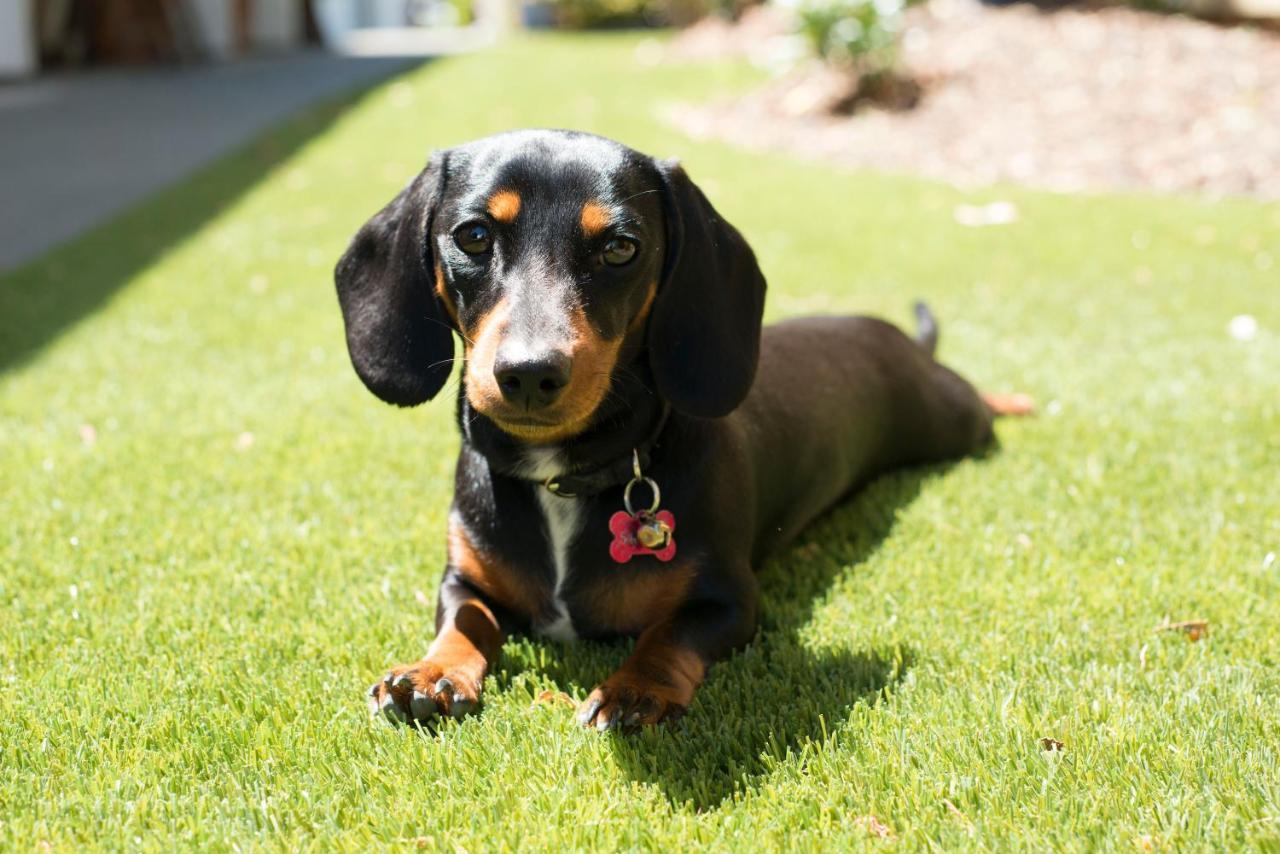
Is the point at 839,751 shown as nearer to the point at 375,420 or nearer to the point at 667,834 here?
the point at 667,834

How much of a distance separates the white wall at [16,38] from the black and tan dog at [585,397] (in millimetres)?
13303

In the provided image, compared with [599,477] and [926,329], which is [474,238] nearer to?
[599,477]

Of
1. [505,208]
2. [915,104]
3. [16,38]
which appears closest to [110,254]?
[505,208]

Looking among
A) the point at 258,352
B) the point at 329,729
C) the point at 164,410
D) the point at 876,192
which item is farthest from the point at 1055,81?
the point at 329,729

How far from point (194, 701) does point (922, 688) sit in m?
1.48

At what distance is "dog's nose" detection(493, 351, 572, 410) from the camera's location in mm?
2287

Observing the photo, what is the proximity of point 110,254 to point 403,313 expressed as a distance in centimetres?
508

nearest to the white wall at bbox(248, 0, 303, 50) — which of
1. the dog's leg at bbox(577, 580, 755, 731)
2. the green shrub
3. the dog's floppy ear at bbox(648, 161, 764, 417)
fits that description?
the green shrub

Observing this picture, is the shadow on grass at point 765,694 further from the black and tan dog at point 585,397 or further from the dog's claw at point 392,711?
the dog's claw at point 392,711

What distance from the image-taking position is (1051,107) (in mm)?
10727

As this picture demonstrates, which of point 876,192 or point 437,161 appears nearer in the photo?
point 437,161

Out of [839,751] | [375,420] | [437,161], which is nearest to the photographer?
[839,751]

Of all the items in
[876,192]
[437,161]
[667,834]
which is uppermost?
[437,161]

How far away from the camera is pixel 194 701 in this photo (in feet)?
8.57
